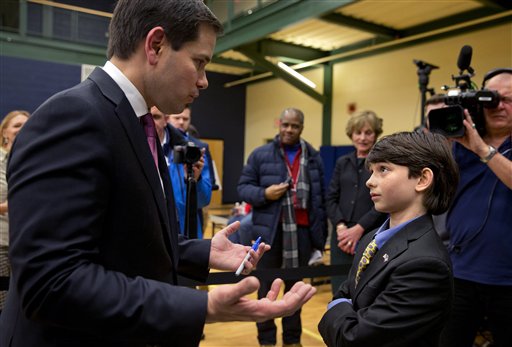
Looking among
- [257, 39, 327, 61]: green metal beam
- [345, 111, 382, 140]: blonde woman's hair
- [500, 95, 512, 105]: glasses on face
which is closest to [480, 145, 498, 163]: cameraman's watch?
[500, 95, 512, 105]: glasses on face

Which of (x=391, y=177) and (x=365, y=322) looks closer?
(x=365, y=322)

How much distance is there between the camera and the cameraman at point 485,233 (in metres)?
1.64

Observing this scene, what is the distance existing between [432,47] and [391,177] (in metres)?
7.34

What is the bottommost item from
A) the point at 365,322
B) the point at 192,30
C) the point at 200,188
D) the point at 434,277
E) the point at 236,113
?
the point at 365,322

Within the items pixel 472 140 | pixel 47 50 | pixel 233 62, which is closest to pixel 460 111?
pixel 472 140

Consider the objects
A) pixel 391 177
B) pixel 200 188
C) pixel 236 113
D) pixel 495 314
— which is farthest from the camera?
pixel 236 113

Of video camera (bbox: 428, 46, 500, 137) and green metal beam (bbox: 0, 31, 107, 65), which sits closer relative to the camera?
video camera (bbox: 428, 46, 500, 137)

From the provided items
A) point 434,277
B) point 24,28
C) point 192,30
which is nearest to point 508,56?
point 434,277

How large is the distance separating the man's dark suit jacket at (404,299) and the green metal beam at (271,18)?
5.06 m

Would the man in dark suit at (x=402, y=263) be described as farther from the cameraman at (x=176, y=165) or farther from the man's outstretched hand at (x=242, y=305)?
the cameraman at (x=176, y=165)

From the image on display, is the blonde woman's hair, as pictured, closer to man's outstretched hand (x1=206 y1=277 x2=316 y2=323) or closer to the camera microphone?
the camera microphone

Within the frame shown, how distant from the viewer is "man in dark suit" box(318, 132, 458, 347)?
1.20 metres

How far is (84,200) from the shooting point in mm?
703

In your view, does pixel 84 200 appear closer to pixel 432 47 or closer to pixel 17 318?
pixel 17 318
